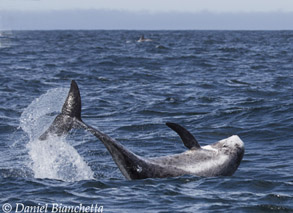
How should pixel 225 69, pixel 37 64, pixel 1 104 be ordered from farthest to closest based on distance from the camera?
pixel 37 64, pixel 225 69, pixel 1 104

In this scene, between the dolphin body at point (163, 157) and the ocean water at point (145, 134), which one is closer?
the ocean water at point (145, 134)

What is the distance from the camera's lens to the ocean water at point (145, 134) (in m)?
9.85

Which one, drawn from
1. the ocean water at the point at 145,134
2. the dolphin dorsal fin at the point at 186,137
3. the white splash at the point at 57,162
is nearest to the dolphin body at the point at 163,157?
the dolphin dorsal fin at the point at 186,137

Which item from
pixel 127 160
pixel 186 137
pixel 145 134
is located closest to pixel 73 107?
pixel 127 160

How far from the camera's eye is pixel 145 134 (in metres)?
17.0

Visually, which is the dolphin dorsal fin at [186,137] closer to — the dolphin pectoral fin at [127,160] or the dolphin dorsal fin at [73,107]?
the dolphin pectoral fin at [127,160]

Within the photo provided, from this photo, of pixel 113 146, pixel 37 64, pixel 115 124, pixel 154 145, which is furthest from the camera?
pixel 37 64

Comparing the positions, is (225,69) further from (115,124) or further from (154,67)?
(115,124)

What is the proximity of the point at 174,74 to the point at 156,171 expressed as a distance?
2160 cm

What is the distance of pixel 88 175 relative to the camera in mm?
12047

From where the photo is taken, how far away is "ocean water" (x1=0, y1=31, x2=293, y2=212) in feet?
32.3

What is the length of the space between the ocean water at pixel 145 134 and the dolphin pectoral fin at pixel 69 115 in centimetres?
94

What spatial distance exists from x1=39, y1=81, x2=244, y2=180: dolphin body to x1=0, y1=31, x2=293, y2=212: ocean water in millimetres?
280

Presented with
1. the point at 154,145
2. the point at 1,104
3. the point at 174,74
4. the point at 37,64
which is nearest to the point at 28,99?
the point at 1,104
